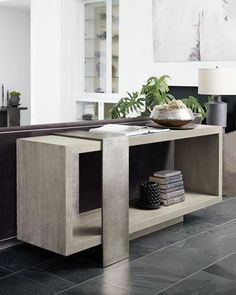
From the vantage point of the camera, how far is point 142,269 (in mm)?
2549

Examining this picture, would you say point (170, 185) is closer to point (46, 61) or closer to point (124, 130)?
point (124, 130)

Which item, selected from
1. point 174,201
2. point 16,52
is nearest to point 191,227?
point 174,201

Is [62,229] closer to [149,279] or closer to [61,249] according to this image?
[61,249]

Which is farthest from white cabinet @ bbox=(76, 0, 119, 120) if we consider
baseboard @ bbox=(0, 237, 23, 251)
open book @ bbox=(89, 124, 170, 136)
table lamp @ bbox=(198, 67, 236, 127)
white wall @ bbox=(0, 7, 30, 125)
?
baseboard @ bbox=(0, 237, 23, 251)

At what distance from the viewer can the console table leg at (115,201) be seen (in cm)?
255

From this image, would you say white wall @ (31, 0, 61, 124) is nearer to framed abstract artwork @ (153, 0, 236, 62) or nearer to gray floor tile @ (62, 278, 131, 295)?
framed abstract artwork @ (153, 0, 236, 62)

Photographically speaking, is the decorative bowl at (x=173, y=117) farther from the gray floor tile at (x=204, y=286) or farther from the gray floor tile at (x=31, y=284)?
the gray floor tile at (x=31, y=284)

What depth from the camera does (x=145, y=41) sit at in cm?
591

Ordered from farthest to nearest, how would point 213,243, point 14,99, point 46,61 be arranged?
point 14,99 → point 46,61 → point 213,243

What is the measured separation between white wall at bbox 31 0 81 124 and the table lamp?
280cm

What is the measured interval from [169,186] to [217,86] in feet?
4.57

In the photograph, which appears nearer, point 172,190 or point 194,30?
point 172,190

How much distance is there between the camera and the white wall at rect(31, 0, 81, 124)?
6723 mm

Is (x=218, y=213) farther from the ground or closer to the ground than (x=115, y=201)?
closer to the ground
